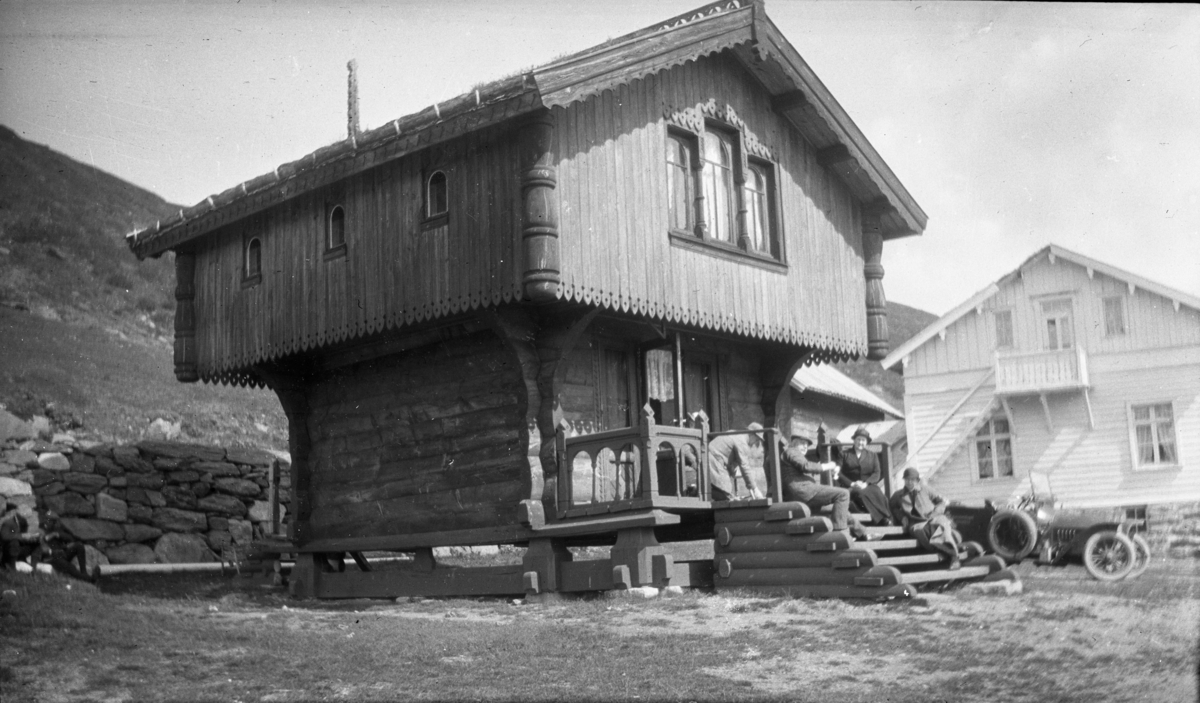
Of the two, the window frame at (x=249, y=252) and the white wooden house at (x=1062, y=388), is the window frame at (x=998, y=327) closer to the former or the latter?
the white wooden house at (x=1062, y=388)

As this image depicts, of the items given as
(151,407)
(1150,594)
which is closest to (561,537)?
(1150,594)

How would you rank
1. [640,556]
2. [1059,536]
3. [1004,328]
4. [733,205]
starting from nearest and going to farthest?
[640,556], [1059,536], [733,205], [1004,328]

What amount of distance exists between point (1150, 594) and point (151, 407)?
23.7m

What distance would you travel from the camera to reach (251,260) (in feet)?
69.2

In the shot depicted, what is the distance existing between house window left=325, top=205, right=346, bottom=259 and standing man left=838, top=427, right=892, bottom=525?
27.1ft

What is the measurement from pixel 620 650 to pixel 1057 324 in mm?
24225

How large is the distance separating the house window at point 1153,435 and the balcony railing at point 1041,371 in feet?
5.31

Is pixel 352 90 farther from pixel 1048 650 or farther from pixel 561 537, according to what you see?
pixel 1048 650

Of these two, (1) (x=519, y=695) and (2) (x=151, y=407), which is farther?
(2) (x=151, y=407)

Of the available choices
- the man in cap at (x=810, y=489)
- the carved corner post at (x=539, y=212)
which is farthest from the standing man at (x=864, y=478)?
the carved corner post at (x=539, y=212)

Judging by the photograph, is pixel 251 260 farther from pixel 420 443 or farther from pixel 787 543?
pixel 787 543

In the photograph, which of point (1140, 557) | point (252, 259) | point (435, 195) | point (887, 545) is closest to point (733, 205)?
point (435, 195)

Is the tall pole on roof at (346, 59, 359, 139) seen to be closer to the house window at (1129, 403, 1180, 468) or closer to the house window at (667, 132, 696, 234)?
the house window at (667, 132, 696, 234)

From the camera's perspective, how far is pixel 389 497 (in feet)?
64.2
